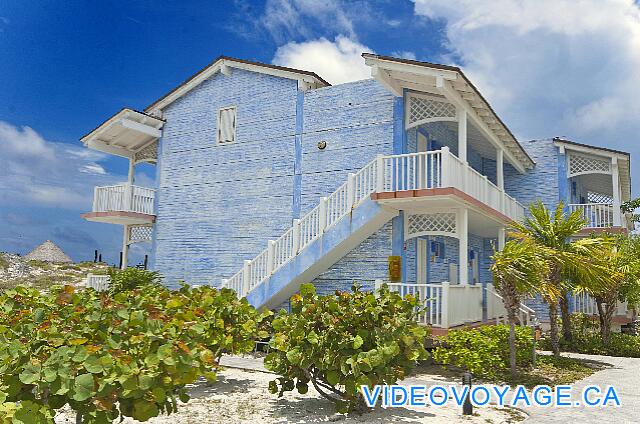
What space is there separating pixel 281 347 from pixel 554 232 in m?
8.02

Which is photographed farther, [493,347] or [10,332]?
[493,347]

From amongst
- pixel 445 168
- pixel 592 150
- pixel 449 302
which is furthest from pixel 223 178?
pixel 592 150

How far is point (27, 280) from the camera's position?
1238 inches

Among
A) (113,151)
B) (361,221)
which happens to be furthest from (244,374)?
(113,151)

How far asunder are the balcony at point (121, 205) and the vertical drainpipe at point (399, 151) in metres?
9.80

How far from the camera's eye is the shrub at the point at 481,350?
10078mm

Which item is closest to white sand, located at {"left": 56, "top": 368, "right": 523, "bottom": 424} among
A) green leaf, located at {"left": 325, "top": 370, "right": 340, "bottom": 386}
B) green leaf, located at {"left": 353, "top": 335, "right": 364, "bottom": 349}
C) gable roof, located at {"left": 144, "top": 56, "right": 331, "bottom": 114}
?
green leaf, located at {"left": 325, "top": 370, "right": 340, "bottom": 386}

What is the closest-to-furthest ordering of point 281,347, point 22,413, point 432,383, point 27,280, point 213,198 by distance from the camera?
point 22,413 → point 281,347 → point 432,383 → point 213,198 → point 27,280

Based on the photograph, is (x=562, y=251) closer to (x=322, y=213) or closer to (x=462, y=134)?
(x=462, y=134)

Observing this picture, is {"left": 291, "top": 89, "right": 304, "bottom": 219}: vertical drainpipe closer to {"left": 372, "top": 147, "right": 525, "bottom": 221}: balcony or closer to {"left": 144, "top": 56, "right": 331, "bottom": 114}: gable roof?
{"left": 144, "top": 56, "right": 331, "bottom": 114}: gable roof

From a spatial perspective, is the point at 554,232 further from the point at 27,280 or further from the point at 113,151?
the point at 27,280

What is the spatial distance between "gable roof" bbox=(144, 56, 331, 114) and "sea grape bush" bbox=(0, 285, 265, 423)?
483 inches

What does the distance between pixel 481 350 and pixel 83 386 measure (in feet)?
25.5

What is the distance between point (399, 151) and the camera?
14.5m
